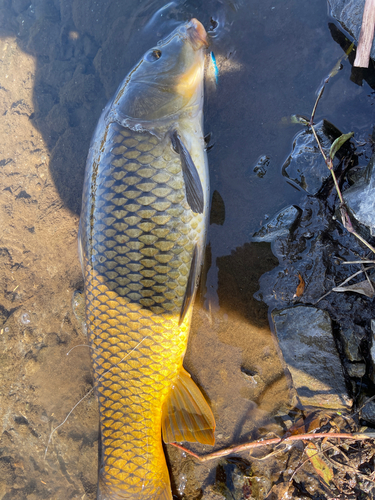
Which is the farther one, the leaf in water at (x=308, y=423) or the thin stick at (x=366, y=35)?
the leaf in water at (x=308, y=423)

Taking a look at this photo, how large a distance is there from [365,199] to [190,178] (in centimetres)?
118

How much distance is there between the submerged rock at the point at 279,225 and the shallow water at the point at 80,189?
0.25ft

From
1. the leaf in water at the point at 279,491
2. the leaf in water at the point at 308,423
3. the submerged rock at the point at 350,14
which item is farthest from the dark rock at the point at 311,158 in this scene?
the leaf in water at the point at 279,491

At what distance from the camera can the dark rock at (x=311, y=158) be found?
2.22 m

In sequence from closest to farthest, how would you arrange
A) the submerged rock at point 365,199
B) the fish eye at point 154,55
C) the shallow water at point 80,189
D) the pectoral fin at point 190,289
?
the submerged rock at point 365,199
the pectoral fin at point 190,289
the fish eye at point 154,55
the shallow water at point 80,189

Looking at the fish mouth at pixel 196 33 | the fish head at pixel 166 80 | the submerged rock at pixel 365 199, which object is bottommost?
the submerged rock at pixel 365 199

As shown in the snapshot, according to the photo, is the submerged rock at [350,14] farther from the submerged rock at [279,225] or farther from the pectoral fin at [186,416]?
the pectoral fin at [186,416]

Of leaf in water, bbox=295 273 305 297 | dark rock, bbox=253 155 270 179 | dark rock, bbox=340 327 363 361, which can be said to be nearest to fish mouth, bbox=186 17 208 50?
dark rock, bbox=253 155 270 179

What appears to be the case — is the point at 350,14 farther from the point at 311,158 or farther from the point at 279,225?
the point at 279,225

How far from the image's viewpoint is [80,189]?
286 cm

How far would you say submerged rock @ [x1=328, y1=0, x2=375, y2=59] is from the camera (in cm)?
210

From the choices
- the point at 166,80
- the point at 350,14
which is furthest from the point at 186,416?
the point at 350,14

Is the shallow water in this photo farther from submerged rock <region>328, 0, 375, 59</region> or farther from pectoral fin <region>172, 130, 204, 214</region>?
pectoral fin <region>172, 130, 204, 214</region>

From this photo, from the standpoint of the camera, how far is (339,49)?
225 centimetres
